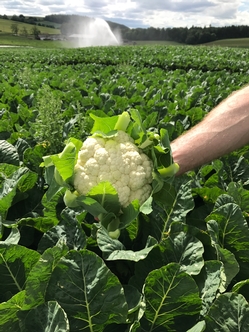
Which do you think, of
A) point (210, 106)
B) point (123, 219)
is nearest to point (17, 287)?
point (123, 219)

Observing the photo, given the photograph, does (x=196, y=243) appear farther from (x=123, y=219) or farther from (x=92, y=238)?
(x=92, y=238)

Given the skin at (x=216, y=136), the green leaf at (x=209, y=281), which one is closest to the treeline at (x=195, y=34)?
the skin at (x=216, y=136)

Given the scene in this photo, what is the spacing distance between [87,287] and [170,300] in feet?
1.01

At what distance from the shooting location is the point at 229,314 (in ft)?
4.17

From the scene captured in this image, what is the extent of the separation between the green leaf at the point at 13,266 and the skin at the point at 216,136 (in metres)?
0.87

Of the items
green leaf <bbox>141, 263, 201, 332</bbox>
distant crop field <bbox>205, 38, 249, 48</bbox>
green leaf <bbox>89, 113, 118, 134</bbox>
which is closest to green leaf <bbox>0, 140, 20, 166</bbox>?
green leaf <bbox>89, 113, 118, 134</bbox>

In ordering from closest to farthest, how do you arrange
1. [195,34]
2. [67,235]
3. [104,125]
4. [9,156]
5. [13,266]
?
[13,266], [67,235], [104,125], [9,156], [195,34]

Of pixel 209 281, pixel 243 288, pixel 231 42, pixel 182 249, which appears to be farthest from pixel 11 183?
pixel 231 42

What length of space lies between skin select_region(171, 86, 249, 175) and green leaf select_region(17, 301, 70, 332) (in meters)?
0.97

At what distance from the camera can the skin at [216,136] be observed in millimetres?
1925

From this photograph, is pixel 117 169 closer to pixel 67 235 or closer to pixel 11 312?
pixel 67 235

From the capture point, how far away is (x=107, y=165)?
1.62m

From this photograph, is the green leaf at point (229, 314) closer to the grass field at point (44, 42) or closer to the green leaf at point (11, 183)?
the green leaf at point (11, 183)

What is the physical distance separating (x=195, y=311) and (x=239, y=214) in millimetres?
497
